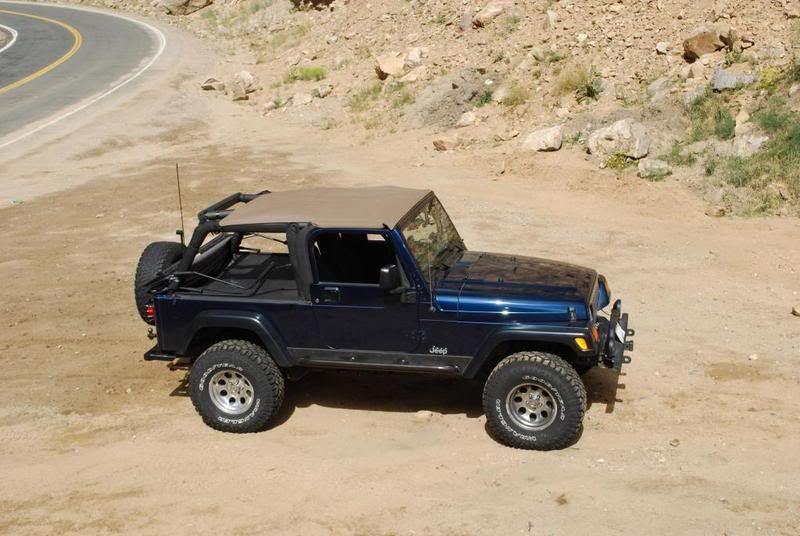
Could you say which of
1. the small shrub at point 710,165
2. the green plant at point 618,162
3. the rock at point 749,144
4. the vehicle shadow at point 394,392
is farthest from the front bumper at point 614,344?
the green plant at point 618,162

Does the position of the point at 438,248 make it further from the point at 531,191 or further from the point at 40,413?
the point at 531,191

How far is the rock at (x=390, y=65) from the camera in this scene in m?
25.1

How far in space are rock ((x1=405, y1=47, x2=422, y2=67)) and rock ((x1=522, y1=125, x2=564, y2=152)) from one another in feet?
21.9

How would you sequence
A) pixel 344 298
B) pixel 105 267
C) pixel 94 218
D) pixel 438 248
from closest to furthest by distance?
pixel 344 298 < pixel 438 248 < pixel 105 267 < pixel 94 218

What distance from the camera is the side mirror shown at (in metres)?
7.42

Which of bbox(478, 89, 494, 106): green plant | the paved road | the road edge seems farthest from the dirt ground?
the road edge

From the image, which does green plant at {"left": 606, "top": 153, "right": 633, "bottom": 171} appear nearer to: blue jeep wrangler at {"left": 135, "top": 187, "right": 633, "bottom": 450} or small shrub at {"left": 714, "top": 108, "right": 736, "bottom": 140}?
small shrub at {"left": 714, "top": 108, "right": 736, "bottom": 140}

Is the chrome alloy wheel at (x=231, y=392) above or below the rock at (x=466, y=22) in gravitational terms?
below

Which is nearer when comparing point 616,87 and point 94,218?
point 94,218

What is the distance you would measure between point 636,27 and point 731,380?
46.7ft

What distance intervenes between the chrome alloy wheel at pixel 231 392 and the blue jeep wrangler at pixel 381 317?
0.01m

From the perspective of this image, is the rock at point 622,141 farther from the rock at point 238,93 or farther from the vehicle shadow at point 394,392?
the rock at point 238,93

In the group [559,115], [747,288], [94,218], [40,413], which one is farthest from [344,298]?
[559,115]

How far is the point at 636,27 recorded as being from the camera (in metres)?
21.6
